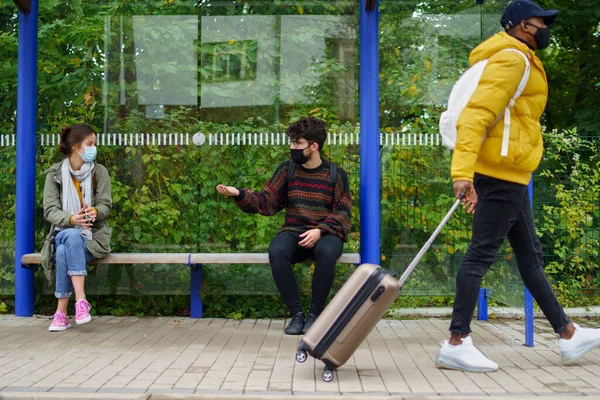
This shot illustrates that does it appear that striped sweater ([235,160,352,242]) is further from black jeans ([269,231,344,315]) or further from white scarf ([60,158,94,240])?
white scarf ([60,158,94,240])

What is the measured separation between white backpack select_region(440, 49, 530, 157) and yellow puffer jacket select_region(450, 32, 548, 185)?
0.03 m

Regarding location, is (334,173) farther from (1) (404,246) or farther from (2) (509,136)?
(2) (509,136)

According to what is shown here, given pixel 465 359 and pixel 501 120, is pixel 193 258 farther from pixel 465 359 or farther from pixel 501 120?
pixel 501 120

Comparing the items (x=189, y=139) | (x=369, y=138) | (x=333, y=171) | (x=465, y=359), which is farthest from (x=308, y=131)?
(x=465, y=359)

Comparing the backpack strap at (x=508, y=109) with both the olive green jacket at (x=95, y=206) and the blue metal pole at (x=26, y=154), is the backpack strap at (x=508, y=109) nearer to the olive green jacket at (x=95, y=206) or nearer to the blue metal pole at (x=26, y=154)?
the olive green jacket at (x=95, y=206)

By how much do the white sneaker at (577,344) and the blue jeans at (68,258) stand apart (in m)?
3.32

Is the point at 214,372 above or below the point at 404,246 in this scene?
below

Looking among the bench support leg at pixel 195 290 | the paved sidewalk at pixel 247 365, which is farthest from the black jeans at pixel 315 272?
the bench support leg at pixel 195 290

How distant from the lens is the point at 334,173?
6102 millimetres

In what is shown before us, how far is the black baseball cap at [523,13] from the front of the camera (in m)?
4.58

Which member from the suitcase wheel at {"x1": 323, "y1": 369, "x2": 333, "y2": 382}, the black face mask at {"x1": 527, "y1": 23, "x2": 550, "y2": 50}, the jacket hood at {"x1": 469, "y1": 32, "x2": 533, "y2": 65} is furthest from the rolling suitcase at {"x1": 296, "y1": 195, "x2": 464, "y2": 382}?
the black face mask at {"x1": 527, "y1": 23, "x2": 550, "y2": 50}

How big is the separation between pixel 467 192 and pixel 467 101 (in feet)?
1.63

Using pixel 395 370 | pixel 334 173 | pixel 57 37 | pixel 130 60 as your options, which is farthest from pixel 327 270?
pixel 57 37

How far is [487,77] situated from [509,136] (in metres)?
0.34
